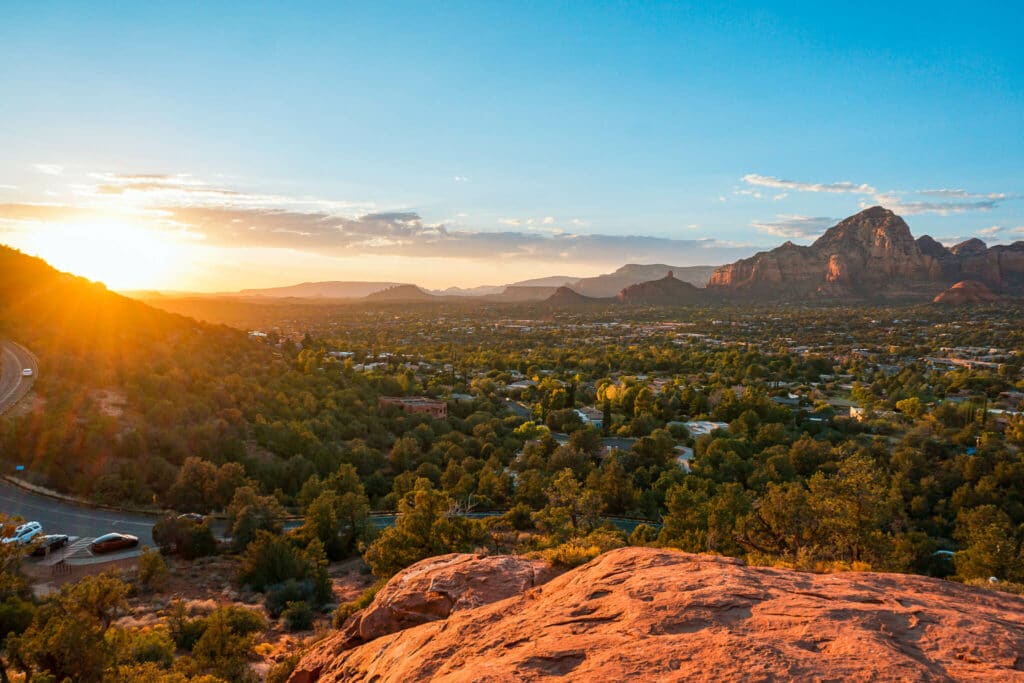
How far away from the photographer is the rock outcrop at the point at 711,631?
17.5 ft

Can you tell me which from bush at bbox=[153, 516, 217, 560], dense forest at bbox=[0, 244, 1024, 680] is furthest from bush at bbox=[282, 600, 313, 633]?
bush at bbox=[153, 516, 217, 560]

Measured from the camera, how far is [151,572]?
58.4 feet

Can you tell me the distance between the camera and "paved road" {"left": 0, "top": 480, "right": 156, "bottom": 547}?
870 inches

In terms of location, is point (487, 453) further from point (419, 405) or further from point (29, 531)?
point (29, 531)

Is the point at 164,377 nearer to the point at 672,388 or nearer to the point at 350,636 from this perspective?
the point at 350,636

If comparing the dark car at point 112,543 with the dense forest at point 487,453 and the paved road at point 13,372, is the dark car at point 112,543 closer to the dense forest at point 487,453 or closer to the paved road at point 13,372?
the dense forest at point 487,453

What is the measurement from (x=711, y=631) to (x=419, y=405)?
43.1 metres

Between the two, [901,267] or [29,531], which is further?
[901,267]

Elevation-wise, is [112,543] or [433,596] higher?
[433,596]

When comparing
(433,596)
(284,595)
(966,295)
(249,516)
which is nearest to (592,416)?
(249,516)

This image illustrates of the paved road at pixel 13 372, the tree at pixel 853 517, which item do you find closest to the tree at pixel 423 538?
the tree at pixel 853 517

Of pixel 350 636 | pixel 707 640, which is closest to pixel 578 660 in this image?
pixel 707 640

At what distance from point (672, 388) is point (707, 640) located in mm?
54707

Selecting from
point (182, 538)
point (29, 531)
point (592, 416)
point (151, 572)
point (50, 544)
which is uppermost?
point (29, 531)
